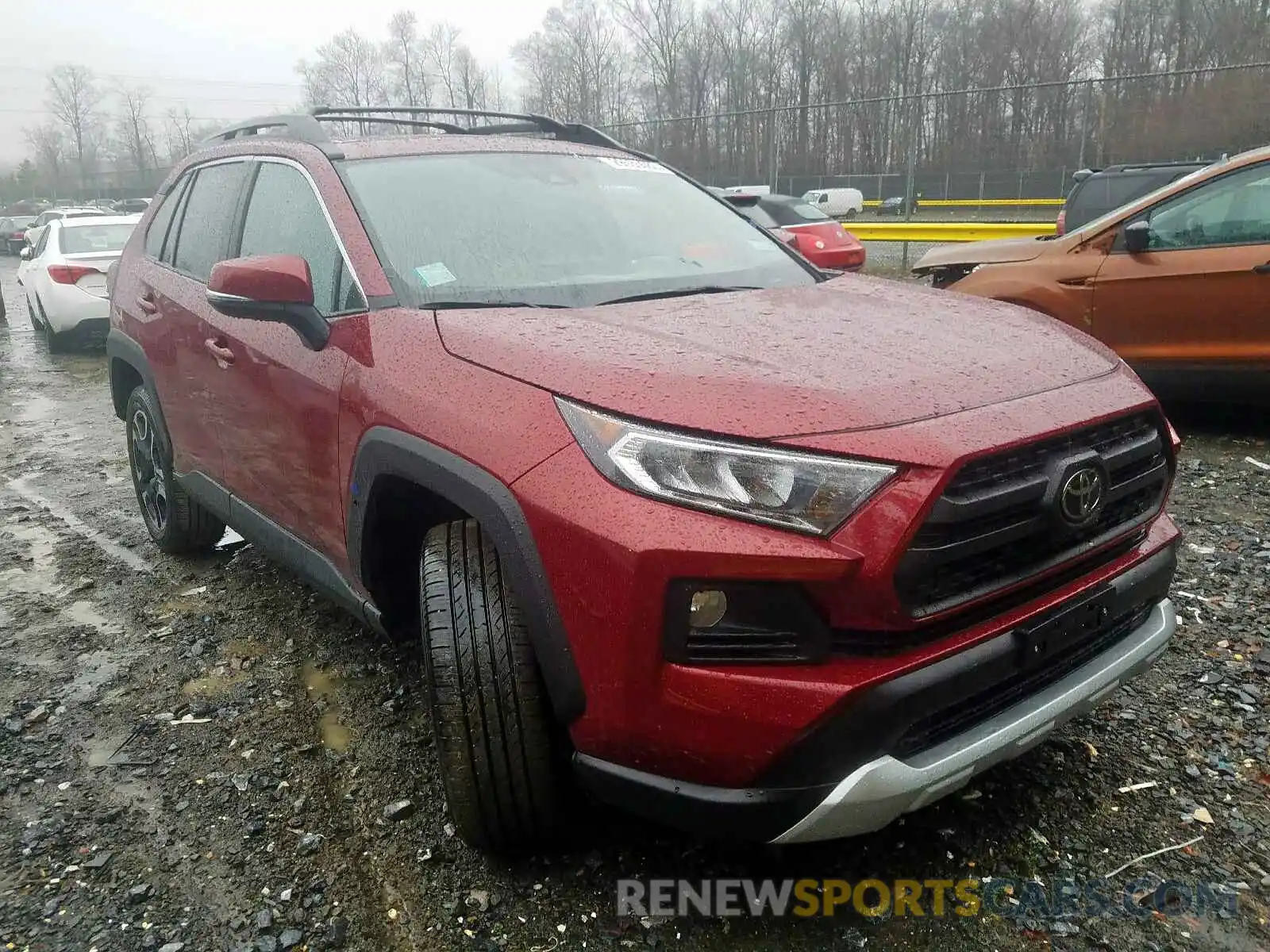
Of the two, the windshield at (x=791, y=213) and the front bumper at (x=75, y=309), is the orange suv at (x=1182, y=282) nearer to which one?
the windshield at (x=791, y=213)

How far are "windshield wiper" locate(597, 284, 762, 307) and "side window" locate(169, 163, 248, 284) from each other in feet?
5.56

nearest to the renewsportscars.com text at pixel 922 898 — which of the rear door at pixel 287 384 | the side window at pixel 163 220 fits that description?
the rear door at pixel 287 384

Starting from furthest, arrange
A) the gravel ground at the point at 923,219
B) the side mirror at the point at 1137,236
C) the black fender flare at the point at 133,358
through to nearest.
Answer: the gravel ground at the point at 923,219 → the side mirror at the point at 1137,236 → the black fender flare at the point at 133,358

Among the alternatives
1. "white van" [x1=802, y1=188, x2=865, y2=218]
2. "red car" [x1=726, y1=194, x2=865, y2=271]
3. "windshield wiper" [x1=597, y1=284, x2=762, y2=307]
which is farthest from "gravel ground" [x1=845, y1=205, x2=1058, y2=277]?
"windshield wiper" [x1=597, y1=284, x2=762, y2=307]

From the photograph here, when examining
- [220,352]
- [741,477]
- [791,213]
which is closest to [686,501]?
[741,477]

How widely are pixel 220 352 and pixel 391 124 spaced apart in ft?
4.26

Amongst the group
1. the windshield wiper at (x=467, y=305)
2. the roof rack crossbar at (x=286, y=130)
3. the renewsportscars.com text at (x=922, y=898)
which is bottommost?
the renewsportscars.com text at (x=922, y=898)

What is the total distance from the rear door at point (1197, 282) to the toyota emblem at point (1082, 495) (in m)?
3.88

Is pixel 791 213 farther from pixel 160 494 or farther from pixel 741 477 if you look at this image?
pixel 741 477

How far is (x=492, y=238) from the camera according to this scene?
276 cm

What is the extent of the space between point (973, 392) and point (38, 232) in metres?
14.7

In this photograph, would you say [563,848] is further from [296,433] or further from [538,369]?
[296,433]

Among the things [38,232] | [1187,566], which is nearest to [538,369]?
[1187,566]

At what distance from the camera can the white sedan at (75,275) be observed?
35.9 ft
